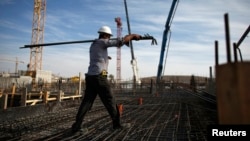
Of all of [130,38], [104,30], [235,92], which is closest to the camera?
[235,92]

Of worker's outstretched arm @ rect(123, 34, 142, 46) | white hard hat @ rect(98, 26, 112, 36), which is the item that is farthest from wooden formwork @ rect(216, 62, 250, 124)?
white hard hat @ rect(98, 26, 112, 36)

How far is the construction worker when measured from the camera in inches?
152

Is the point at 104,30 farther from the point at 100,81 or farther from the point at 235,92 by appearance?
the point at 235,92

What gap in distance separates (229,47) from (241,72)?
26 cm

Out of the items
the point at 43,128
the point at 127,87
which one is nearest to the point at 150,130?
the point at 43,128

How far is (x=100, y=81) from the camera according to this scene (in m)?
3.86

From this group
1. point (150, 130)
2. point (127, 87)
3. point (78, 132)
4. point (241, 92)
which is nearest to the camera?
point (241, 92)

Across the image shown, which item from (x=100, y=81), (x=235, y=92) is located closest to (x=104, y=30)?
(x=100, y=81)

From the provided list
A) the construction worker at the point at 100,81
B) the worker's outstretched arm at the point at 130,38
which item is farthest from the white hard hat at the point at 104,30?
the worker's outstretched arm at the point at 130,38

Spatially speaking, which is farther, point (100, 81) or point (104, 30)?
point (104, 30)

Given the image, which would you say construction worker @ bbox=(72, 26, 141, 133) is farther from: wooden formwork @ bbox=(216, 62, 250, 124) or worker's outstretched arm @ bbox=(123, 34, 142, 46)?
wooden formwork @ bbox=(216, 62, 250, 124)

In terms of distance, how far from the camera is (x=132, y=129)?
4184 millimetres

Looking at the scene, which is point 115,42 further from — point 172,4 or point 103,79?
point 172,4

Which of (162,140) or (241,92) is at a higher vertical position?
(241,92)
